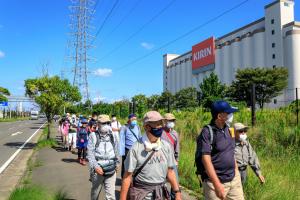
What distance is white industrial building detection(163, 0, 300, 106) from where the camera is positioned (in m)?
58.6

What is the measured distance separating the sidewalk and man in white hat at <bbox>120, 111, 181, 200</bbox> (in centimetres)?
357

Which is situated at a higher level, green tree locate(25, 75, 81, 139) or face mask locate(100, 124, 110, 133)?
green tree locate(25, 75, 81, 139)

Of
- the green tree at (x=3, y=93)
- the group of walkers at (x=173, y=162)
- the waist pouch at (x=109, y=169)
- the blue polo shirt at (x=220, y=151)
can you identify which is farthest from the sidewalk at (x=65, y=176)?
the green tree at (x=3, y=93)

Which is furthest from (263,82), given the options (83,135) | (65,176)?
(65,176)

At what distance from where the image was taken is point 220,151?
14.0 ft

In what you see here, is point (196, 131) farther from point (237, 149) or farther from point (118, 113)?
point (118, 113)

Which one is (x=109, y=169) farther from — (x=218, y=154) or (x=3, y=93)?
(x=3, y=93)

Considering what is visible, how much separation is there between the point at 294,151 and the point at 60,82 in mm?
12022

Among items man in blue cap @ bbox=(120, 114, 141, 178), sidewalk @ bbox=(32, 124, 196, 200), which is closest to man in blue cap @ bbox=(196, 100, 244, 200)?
sidewalk @ bbox=(32, 124, 196, 200)

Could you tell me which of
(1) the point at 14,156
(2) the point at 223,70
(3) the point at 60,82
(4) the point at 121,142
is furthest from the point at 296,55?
(4) the point at 121,142

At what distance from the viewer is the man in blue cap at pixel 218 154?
4.18m

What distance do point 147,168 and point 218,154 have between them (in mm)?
917

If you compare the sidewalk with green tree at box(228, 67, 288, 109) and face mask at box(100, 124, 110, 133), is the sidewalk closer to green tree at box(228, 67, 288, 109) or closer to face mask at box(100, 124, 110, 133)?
face mask at box(100, 124, 110, 133)

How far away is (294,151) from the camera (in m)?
9.44
